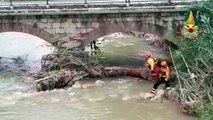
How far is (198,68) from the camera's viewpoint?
15680mm

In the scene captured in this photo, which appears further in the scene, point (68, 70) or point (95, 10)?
point (95, 10)

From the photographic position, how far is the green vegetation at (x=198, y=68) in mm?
14469

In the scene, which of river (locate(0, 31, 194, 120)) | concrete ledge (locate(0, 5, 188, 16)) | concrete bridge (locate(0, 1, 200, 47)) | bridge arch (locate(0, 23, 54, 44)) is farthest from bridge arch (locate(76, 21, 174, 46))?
river (locate(0, 31, 194, 120))

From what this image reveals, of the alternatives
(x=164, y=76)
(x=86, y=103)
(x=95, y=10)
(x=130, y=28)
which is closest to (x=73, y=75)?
(x=86, y=103)

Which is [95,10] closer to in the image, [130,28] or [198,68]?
[130,28]

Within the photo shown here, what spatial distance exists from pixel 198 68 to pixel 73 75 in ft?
16.1

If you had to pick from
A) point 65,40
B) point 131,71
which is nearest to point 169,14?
point 131,71

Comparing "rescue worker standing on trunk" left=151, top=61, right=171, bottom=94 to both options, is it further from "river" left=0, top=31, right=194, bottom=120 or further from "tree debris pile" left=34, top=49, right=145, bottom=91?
"tree debris pile" left=34, top=49, right=145, bottom=91

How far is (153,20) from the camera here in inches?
742

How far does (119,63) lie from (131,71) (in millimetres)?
1854

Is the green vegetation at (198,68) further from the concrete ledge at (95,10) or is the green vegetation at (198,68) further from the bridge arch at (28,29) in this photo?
the bridge arch at (28,29)

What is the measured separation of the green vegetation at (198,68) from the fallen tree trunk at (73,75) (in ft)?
6.34

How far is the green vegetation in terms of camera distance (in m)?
14.5

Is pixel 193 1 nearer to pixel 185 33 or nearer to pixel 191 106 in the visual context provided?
pixel 185 33
